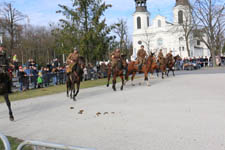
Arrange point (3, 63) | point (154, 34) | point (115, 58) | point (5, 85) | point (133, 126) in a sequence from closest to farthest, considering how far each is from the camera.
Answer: point (133, 126), point (5, 85), point (3, 63), point (115, 58), point (154, 34)

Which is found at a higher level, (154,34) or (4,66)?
(154,34)

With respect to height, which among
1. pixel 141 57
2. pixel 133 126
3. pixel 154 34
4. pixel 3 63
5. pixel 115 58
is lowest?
pixel 133 126

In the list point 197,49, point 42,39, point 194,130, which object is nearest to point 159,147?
point 194,130

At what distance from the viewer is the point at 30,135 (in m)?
6.43

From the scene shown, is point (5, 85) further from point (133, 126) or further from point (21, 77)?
point (21, 77)

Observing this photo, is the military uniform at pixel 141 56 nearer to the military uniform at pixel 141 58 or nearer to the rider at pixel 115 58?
the military uniform at pixel 141 58

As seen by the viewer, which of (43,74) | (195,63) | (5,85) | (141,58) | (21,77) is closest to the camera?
(5,85)

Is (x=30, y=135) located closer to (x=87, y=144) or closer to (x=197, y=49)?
(x=87, y=144)

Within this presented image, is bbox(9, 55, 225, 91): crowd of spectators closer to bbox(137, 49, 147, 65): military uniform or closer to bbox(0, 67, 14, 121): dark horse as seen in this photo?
bbox(0, 67, 14, 121): dark horse

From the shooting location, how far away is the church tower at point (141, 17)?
296 feet

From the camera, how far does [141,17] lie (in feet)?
301

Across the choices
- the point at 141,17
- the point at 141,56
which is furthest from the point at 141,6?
the point at 141,56

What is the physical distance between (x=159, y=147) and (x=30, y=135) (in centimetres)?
335

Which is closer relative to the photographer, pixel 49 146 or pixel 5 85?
pixel 49 146
